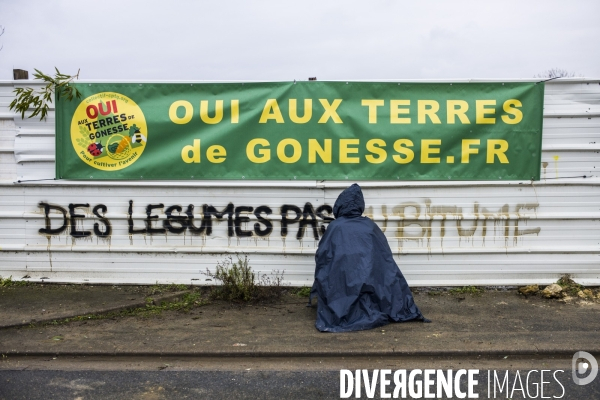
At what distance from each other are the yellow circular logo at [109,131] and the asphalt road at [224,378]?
9.30 ft

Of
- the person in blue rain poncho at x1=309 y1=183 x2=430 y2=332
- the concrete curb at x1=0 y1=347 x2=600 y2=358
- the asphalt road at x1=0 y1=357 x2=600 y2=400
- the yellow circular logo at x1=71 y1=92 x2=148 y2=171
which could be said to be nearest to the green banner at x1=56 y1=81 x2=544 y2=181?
the yellow circular logo at x1=71 y1=92 x2=148 y2=171

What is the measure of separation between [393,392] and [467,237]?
126 inches

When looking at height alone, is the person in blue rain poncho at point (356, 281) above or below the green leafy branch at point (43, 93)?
below

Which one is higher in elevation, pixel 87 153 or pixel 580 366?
pixel 87 153

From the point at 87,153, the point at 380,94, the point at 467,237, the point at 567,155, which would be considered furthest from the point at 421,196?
the point at 87,153

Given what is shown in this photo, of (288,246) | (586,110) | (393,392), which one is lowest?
(393,392)

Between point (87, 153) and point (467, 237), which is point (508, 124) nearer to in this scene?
point (467, 237)

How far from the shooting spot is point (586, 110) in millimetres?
7242

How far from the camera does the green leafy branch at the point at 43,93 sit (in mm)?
7309

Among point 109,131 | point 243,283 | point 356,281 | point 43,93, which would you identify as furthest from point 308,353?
point 43,93

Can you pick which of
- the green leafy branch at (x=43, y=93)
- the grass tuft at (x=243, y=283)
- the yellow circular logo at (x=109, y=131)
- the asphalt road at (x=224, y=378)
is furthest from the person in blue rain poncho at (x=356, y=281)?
the green leafy branch at (x=43, y=93)

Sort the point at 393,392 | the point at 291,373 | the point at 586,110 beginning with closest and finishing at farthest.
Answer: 1. the point at 393,392
2. the point at 291,373
3. the point at 586,110

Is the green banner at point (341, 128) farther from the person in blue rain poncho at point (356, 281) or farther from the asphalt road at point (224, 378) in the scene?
the asphalt road at point (224, 378)

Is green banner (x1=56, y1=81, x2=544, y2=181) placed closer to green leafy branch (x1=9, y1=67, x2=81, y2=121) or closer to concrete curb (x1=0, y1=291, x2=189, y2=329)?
green leafy branch (x1=9, y1=67, x2=81, y2=121)
